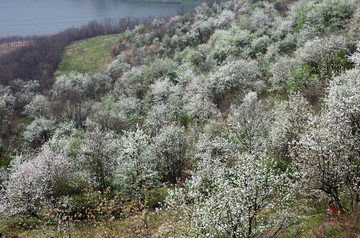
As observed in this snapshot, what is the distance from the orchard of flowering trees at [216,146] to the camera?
42.3 feet

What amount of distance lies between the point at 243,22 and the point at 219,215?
10134cm

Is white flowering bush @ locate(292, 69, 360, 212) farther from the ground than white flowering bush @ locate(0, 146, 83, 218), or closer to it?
farther from the ground

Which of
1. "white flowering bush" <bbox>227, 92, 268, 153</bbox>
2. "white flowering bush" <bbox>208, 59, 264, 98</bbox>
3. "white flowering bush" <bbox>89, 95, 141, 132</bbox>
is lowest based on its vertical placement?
"white flowering bush" <bbox>89, 95, 141, 132</bbox>

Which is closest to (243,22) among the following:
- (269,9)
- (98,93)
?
(269,9)

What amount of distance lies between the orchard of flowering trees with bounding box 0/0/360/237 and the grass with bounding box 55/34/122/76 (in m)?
46.8

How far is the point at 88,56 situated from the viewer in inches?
6452

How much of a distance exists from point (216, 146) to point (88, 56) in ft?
531

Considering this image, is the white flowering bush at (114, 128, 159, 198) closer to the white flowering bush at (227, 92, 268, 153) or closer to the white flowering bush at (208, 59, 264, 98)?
the white flowering bush at (227, 92, 268, 153)

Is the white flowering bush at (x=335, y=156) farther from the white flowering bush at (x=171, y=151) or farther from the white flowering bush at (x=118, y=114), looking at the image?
the white flowering bush at (x=118, y=114)

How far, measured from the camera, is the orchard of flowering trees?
12906 mm

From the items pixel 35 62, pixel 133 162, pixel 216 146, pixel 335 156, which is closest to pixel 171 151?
pixel 133 162

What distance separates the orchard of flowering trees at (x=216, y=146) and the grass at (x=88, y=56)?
4683 centimetres

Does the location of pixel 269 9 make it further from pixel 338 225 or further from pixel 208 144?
pixel 338 225

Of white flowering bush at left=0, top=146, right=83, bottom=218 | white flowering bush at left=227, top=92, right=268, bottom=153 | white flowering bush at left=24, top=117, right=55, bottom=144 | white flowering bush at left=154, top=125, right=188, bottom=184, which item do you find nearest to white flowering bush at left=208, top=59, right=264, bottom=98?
white flowering bush at left=227, top=92, right=268, bottom=153
